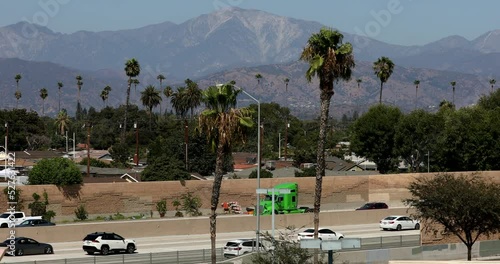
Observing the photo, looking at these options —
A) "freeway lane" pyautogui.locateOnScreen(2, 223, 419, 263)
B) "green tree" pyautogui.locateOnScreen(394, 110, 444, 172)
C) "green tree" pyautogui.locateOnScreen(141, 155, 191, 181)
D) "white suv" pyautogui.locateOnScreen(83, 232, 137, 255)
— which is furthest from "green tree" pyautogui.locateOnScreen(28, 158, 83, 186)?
"green tree" pyautogui.locateOnScreen(394, 110, 444, 172)

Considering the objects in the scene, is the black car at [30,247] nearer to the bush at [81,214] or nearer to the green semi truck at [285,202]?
the bush at [81,214]

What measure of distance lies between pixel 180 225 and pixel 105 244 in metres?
11.2

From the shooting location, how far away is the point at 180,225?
66.3 meters

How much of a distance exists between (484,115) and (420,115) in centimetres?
725

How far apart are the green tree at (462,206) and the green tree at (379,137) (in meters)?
57.8

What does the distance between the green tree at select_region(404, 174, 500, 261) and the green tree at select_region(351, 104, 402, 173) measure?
190 feet

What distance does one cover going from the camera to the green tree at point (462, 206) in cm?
5303

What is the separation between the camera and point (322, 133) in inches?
2093

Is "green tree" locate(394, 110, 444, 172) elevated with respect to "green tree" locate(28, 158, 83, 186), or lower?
elevated

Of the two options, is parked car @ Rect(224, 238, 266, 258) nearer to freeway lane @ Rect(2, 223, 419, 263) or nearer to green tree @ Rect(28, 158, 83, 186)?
freeway lane @ Rect(2, 223, 419, 263)

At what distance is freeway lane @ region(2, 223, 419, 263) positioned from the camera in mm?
53281

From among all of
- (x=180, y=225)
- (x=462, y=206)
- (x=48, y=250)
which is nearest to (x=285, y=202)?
(x=180, y=225)

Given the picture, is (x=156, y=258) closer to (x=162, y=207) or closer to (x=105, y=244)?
(x=105, y=244)

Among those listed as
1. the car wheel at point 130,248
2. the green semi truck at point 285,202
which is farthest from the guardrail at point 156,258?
the green semi truck at point 285,202
